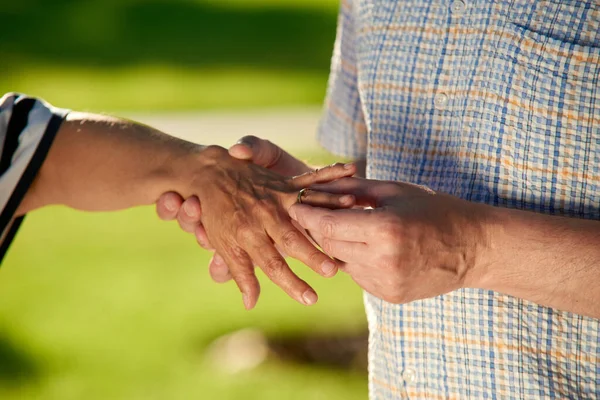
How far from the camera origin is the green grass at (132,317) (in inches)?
163

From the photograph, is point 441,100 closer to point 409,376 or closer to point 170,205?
point 409,376

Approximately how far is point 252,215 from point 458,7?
2.56ft

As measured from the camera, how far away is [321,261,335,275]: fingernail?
6.07ft

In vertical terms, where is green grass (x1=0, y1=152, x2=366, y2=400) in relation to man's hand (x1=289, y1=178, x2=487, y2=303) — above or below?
below

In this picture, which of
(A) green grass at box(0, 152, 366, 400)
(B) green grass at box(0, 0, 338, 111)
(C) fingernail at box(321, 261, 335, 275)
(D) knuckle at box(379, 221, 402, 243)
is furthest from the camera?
(B) green grass at box(0, 0, 338, 111)

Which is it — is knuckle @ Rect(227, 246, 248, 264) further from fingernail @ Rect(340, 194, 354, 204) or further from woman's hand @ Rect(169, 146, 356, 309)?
fingernail @ Rect(340, 194, 354, 204)

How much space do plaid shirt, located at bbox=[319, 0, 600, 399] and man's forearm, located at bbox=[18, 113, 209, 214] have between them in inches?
25.6

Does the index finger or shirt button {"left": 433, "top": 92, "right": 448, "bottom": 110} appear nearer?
the index finger

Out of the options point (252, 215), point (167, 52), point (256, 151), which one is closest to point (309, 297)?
point (252, 215)

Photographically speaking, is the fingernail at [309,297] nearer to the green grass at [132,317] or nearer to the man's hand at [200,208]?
the man's hand at [200,208]

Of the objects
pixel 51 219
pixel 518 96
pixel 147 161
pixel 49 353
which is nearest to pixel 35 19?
pixel 51 219

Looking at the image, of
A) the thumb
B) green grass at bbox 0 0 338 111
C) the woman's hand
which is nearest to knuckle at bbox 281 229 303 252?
the woman's hand

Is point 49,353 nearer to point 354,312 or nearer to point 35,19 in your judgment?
point 354,312

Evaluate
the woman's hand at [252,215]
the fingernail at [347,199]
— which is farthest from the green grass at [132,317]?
the fingernail at [347,199]
